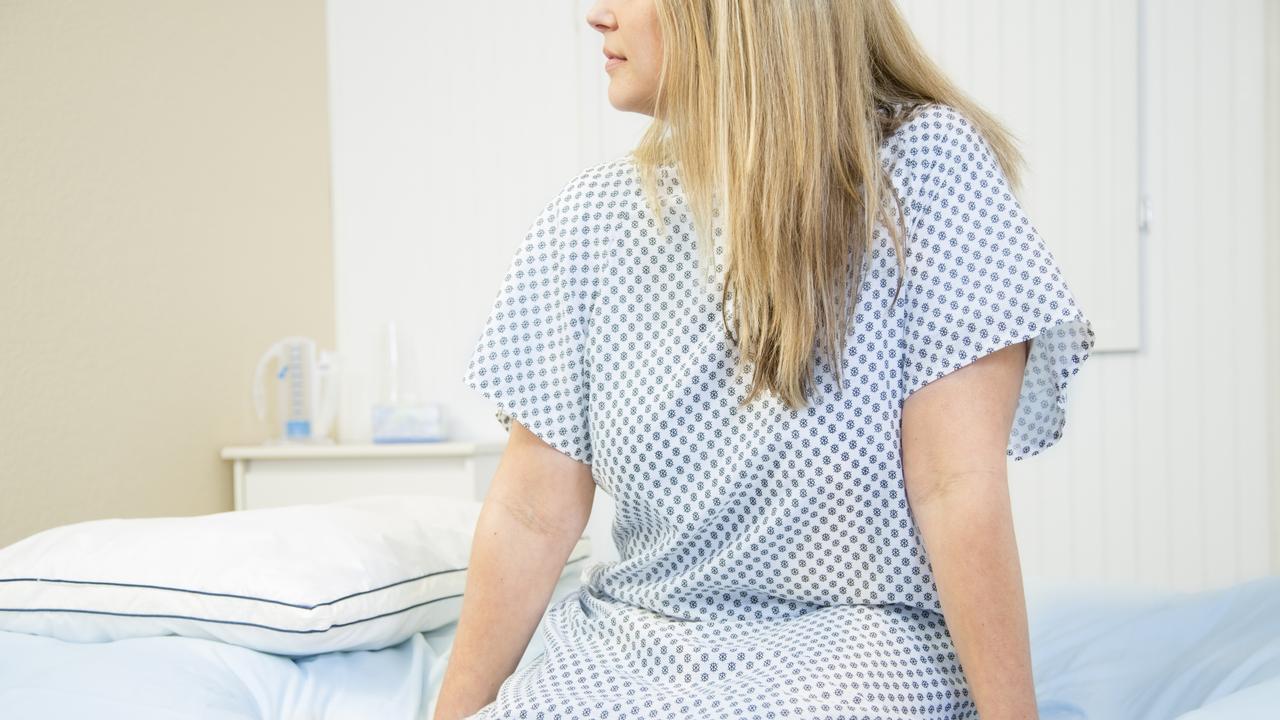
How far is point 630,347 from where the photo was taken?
3.09 feet

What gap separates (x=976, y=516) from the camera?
814mm

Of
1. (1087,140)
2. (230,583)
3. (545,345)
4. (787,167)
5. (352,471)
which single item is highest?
(1087,140)

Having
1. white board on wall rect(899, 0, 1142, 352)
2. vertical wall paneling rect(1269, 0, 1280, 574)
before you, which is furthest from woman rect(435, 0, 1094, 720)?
vertical wall paneling rect(1269, 0, 1280, 574)

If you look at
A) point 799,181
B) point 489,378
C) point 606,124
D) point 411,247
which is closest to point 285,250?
point 411,247

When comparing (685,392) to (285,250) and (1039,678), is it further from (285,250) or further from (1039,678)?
(285,250)

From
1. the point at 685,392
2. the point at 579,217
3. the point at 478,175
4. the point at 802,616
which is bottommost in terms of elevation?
the point at 802,616

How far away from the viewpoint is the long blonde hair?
0.85m

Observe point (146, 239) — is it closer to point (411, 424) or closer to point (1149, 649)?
point (411, 424)

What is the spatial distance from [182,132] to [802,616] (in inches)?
80.7

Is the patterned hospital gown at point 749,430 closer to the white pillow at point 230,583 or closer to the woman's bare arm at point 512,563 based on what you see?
the woman's bare arm at point 512,563

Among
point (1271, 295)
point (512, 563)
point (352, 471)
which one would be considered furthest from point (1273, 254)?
point (512, 563)

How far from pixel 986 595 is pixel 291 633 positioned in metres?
0.72

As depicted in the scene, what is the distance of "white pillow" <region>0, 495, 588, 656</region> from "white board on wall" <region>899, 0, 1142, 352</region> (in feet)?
6.87

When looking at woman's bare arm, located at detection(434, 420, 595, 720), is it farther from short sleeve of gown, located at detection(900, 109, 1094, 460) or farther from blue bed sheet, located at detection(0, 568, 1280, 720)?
short sleeve of gown, located at detection(900, 109, 1094, 460)
